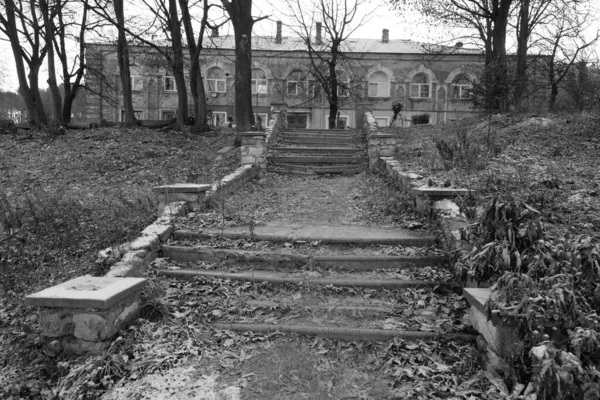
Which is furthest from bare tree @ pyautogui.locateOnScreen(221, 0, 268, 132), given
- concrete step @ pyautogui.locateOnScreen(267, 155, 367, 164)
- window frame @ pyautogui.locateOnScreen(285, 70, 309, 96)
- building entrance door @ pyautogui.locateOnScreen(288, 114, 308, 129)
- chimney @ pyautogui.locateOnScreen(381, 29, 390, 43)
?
chimney @ pyautogui.locateOnScreen(381, 29, 390, 43)

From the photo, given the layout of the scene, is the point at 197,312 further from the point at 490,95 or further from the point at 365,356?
the point at 490,95

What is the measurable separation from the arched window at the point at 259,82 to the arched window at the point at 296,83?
1.81m

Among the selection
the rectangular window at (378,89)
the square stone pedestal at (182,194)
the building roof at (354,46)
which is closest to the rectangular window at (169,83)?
the building roof at (354,46)

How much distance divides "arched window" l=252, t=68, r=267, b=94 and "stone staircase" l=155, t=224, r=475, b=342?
2710cm

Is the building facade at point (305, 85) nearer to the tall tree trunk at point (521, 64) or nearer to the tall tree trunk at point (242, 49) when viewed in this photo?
the tall tree trunk at point (521, 64)

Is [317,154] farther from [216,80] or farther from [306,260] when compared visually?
[216,80]

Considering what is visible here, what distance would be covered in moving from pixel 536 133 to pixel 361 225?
22.3 ft

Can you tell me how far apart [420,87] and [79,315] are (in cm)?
3139

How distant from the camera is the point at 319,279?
398 centimetres

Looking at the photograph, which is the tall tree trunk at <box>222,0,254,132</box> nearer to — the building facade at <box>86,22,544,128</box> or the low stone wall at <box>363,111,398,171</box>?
the low stone wall at <box>363,111,398,171</box>

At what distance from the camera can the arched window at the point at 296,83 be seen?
30169mm

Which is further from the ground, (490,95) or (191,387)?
(490,95)

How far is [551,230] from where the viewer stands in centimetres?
395

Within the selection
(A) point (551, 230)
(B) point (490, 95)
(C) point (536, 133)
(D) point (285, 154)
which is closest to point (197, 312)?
(A) point (551, 230)
